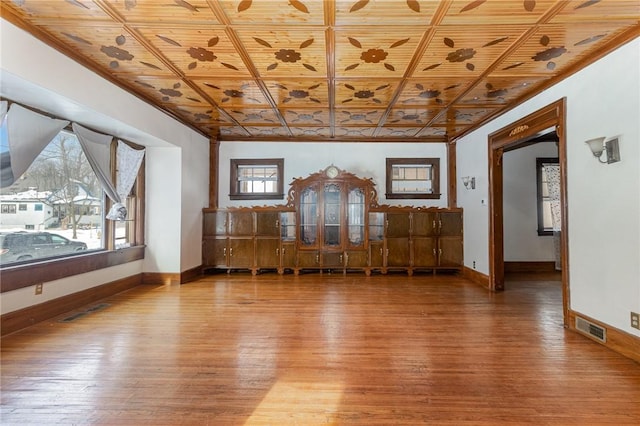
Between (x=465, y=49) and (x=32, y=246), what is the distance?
4807 millimetres

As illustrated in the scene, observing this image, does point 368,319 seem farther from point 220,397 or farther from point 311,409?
point 220,397

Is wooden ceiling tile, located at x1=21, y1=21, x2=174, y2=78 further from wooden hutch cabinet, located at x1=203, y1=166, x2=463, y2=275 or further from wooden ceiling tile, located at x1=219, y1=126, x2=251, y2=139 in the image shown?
wooden hutch cabinet, located at x1=203, y1=166, x2=463, y2=275

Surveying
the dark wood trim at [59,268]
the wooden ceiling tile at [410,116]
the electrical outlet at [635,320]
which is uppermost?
the wooden ceiling tile at [410,116]

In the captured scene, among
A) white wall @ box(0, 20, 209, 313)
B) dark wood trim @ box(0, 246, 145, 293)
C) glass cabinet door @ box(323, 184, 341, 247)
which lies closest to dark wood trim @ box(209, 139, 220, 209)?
white wall @ box(0, 20, 209, 313)

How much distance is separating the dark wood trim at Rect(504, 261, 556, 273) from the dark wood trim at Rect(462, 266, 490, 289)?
116cm

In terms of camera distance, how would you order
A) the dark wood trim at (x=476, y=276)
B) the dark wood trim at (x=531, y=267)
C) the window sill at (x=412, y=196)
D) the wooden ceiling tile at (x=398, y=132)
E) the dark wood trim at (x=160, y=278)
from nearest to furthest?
the dark wood trim at (x=476, y=276), the dark wood trim at (x=160, y=278), the wooden ceiling tile at (x=398, y=132), the dark wood trim at (x=531, y=267), the window sill at (x=412, y=196)

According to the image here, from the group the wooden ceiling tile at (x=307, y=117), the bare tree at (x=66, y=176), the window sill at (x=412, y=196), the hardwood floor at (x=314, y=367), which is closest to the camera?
the hardwood floor at (x=314, y=367)

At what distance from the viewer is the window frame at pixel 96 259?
9.68ft

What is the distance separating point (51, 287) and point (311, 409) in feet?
10.9

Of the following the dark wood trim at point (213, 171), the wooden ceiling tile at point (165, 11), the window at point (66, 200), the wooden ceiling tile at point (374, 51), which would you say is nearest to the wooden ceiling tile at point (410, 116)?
the wooden ceiling tile at point (374, 51)

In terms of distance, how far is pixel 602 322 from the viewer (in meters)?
2.68

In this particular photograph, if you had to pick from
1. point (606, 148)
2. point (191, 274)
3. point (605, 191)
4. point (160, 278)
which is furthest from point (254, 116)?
point (605, 191)

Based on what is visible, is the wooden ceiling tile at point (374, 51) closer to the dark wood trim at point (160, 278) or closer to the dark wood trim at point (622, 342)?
the dark wood trim at point (622, 342)

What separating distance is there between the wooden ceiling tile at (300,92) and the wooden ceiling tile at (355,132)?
1308 millimetres
